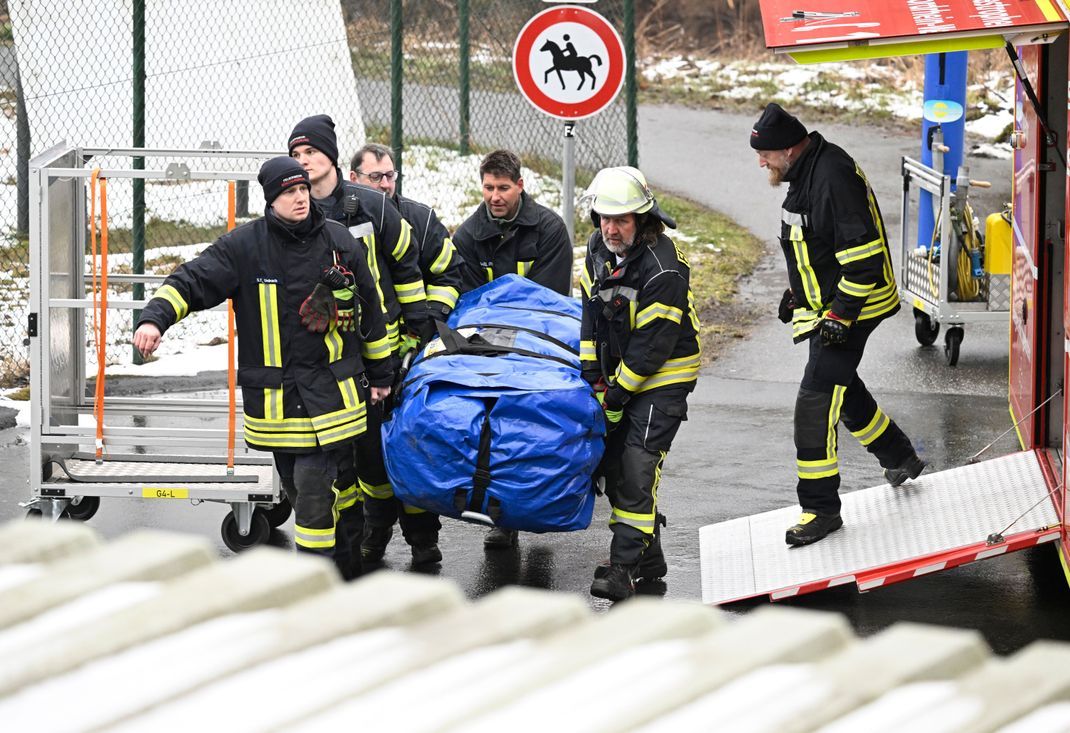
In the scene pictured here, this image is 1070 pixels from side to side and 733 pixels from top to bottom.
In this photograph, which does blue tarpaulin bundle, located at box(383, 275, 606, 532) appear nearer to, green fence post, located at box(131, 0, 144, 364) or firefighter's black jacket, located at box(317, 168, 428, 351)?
firefighter's black jacket, located at box(317, 168, 428, 351)

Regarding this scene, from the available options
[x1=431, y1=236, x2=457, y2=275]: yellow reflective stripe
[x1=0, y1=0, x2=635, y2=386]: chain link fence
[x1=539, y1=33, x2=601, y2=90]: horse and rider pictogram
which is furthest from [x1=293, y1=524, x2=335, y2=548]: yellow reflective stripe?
[x1=0, y1=0, x2=635, y2=386]: chain link fence

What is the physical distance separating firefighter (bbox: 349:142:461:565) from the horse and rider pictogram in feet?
6.03

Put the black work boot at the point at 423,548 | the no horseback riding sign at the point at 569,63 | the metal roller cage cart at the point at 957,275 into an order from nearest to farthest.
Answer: the black work boot at the point at 423,548
the no horseback riding sign at the point at 569,63
the metal roller cage cart at the point at 957,275

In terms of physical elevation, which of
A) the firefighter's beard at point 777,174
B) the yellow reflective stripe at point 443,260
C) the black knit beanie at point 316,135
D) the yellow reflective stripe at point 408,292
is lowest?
the yellow reflective stripe at point 408,292

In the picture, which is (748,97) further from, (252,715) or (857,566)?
(252,715)

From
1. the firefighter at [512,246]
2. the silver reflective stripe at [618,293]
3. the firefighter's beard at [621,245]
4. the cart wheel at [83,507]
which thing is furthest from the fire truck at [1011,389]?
the cart wheel at [83,507]

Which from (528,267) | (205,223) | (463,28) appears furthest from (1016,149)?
(205,223)

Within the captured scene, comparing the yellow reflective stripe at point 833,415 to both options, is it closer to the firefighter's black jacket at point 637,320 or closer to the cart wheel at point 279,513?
the firefighter's black jacket at point 637,320

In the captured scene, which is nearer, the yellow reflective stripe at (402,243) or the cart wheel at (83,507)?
the yellow reflective stripe at (402,243)

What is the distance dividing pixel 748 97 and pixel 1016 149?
1304cm

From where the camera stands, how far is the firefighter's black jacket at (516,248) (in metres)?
6.85

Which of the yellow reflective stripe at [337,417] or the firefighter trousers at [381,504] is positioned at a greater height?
the yellow reflective stripe at [337,417]

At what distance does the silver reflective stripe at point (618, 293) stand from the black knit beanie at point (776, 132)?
79cm

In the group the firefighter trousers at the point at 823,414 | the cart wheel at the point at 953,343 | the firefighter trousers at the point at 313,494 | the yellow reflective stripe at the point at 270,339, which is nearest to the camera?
the yellow reflective stripe at the point at 270,339
